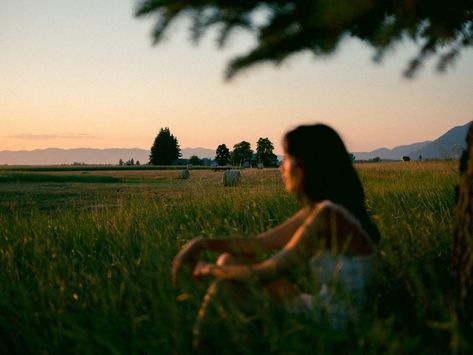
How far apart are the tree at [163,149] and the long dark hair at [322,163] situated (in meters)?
95.8

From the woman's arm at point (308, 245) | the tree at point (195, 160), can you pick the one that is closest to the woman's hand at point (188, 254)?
the woman's arm at point (308, 245)

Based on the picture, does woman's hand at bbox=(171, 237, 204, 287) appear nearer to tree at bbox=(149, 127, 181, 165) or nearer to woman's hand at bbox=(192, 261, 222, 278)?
woman's hand at bbox=(192, 261, 222, 278)

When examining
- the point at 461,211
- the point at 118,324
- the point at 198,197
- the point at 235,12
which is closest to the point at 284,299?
the point at 118,324

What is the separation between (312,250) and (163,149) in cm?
9692

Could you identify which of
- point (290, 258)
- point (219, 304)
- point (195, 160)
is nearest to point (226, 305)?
point (219, 304)

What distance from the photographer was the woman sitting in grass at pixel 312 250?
1.91 meters

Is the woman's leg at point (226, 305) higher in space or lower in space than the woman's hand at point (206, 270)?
lower

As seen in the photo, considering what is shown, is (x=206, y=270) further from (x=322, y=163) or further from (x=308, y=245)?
(x=322, y=163)

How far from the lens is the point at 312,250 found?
6.38 ft

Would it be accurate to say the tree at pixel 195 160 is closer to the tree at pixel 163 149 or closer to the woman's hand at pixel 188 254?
the tree at pixel 163 149

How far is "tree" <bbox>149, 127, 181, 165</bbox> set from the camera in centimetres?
9712

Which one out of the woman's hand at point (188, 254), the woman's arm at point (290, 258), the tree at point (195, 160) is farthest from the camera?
the tree at point (195, 160)

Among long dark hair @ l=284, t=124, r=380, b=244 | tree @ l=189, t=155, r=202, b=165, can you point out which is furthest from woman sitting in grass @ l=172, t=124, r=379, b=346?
tree @ l=189, t=155, r=202, b=165

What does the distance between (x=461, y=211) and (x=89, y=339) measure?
1.86 m
